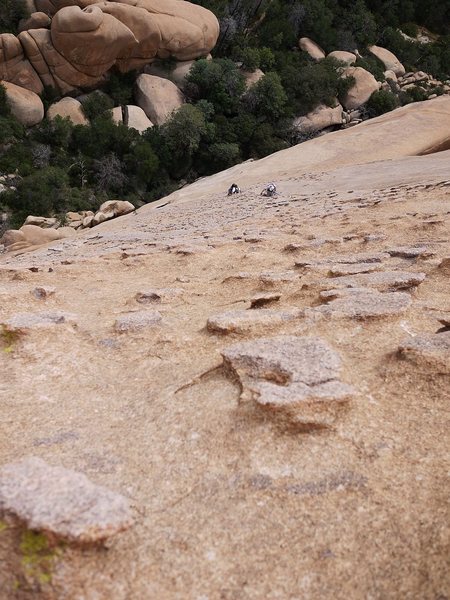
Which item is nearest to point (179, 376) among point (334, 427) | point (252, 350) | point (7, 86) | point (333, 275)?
point (252, 350)

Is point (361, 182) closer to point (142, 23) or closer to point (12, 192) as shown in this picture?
point (12, 192)

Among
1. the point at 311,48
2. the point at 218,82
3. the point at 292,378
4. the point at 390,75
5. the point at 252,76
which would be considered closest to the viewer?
the point at 292,378

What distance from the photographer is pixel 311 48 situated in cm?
4125

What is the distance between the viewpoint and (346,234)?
684 cm

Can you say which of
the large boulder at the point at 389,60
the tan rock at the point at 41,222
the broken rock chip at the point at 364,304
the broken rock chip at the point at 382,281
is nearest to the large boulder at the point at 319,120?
the large boulder at the point at 389,60

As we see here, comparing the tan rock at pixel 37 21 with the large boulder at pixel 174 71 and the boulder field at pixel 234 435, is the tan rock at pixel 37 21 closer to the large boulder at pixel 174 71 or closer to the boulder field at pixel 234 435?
the large boulder at pixel 174 71

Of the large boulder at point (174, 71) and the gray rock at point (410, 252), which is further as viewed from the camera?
the large boulder at point (174, 71)

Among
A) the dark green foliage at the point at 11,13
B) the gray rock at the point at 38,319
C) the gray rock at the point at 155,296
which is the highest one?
the dark green foliage at the point at 11,13

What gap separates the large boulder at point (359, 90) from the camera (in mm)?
36344

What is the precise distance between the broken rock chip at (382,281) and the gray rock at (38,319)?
252 cm

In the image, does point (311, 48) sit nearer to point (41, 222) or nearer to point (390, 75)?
point (390, 75)

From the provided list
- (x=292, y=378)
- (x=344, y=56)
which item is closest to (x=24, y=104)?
(x=344, y=56)

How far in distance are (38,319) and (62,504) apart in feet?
8.28

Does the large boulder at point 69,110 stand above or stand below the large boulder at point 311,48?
below
